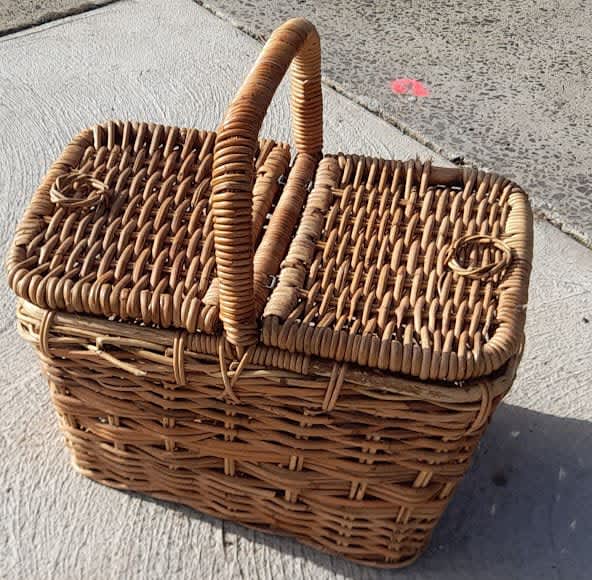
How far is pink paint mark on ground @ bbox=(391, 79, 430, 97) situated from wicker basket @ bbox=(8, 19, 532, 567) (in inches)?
42.4

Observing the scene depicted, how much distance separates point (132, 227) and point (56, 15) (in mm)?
1753

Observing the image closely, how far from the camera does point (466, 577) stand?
1354 millimetres

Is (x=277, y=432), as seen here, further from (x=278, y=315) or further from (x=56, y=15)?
(x=56, y=15)

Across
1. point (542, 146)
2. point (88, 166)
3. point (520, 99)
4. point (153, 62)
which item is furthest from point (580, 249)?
point (153, 62)

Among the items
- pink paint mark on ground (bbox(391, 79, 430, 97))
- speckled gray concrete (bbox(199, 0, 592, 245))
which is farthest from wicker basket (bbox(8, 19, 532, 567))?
pink paint mark on ground (bbox(391, 79, 430, 97))

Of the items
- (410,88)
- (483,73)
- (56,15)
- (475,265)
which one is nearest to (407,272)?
(475,265)

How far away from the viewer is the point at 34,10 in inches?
109

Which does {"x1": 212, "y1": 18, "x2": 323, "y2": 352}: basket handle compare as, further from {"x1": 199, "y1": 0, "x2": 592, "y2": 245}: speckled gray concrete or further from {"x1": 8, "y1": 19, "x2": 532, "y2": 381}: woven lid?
{"x1": 199, "y1": 0, "x2": 592, "y2": 245}: speckled gray concrete

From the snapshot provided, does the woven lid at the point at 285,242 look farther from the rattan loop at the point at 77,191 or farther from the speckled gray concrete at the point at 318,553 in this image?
the speckled gray concrete at the point at 318,553

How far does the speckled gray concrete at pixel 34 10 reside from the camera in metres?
2.69

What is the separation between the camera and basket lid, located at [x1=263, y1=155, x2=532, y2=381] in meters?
1.08

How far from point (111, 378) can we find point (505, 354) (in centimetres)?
54

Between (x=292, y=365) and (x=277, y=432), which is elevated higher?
(x=292, y=365)

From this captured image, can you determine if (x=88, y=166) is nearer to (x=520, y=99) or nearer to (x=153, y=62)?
(x=153, y=62)
